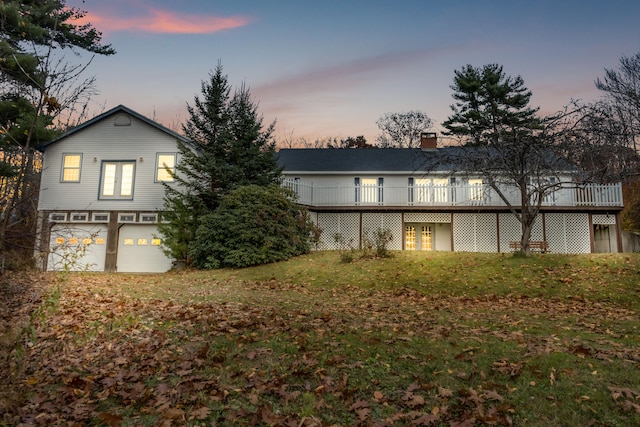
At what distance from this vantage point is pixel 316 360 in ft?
15.4

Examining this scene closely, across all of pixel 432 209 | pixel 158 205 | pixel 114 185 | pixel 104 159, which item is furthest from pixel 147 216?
pixel 432 209

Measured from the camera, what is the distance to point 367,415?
345 centimetres

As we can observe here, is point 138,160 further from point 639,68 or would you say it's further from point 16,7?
point 639,68

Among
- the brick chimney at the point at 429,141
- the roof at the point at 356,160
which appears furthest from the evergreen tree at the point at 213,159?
the brick chimney at the point at 429,141

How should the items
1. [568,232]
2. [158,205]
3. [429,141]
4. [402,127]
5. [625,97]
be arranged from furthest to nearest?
[402,127] < [429,141] < [568,232] < [158,205] < [625,97]

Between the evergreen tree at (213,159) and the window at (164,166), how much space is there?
459mm

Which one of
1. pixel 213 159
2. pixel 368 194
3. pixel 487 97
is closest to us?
pixel 213 159

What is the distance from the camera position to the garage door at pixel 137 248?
18.6 m

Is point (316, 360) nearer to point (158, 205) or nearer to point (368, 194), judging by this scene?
Result: point (158, 205)

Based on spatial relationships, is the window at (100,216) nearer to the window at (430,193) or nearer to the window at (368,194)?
the window at (368,194)

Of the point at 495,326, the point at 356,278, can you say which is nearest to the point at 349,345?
the point at 495,326

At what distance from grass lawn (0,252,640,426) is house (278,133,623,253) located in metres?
10.4

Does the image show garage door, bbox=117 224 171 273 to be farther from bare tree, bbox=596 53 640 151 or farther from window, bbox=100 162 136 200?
bare tree, bbox=596 53 640 151

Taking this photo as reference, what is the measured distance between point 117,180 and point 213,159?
18.0ft
